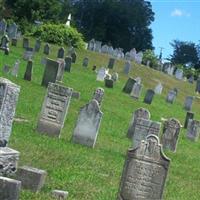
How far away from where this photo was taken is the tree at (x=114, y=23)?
98.2 meters

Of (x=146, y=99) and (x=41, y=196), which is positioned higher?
(x=146, y=99)

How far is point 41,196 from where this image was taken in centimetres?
898

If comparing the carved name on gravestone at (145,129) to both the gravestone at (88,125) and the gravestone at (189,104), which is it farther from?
the gravestone at (189,104)

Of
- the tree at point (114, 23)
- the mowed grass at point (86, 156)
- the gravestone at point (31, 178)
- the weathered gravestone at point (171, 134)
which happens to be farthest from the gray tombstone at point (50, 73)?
the tree at point (114, 23)

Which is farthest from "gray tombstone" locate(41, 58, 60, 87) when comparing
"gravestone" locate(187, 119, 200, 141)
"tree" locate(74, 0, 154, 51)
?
"tree" locate(74, 0, 154, 51)

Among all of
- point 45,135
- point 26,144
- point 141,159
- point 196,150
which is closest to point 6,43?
point 196,150

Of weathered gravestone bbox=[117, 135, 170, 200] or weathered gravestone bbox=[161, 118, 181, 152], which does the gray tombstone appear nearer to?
weathered gravestone bbox=[161, 118, 181, 152]

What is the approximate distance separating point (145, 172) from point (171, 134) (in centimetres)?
872

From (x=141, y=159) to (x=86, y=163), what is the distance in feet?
9.09

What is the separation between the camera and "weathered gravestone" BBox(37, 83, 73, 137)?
49.5ft

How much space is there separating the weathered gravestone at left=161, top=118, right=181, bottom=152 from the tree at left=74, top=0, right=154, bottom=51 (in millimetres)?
78080

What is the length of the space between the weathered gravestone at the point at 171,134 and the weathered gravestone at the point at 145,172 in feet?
27.0

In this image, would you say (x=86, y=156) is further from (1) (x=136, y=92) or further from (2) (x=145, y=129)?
(1) (x=136, y=92)

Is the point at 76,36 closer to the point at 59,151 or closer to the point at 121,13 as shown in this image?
the point at 59,151
